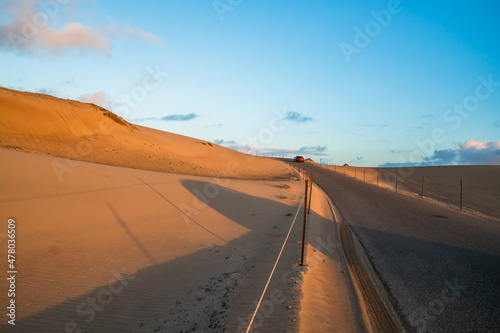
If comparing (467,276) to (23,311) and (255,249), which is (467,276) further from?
(23,311)

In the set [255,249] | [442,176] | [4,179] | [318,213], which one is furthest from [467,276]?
[442,176]

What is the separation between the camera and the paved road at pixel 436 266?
6316 mm

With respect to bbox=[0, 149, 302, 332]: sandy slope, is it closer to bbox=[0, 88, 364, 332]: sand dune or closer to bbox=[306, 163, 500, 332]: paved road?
bbox=[0, 88, 364, 332]: sand dune

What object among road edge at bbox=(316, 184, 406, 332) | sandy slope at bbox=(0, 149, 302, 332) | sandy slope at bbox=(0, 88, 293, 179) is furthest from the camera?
sandy slope at bbox=(0, 88, 293, 179)

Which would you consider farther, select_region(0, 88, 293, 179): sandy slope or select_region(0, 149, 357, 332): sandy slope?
select_region(0, 88, 293, 179): sandy slope

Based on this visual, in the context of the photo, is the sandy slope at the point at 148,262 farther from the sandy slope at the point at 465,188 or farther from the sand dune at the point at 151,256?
the sandy slope at the point at 465,188

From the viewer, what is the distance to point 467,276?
8.66 m

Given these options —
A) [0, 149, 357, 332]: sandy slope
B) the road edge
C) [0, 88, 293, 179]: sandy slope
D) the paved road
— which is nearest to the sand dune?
[0, 149, 357, 332]: sandy slope

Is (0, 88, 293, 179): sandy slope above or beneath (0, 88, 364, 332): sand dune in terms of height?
above

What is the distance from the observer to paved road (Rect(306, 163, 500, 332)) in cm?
632

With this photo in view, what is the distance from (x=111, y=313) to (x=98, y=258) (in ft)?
10.6

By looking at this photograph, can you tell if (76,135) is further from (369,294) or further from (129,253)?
(369,294)

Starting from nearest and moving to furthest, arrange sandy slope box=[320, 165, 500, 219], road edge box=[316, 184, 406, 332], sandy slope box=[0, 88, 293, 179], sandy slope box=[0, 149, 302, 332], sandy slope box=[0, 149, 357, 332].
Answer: road edge box=[316, 184, 406, 332], sandy slope box=[0, 149, 357, 332], sandy slope box=[0, 149, 302, 332], sandy slope box=[0, 88, 293, 179], sandy slope box=[320, 165, 500, 219]

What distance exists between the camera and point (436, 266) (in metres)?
9.53
